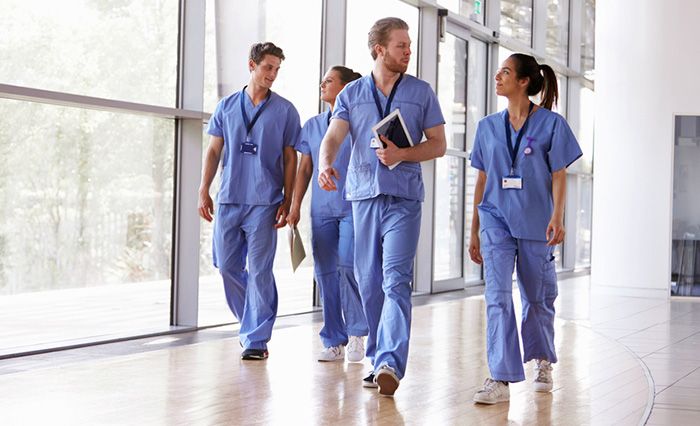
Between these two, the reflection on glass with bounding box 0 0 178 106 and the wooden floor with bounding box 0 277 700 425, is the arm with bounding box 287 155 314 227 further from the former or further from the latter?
the reflection on glass with bounding box 0 0 178 106

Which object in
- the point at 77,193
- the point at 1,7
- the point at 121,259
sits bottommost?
the point at 121,259

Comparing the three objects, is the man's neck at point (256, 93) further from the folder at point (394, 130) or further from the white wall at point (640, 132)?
the white wall at point (640, 132)

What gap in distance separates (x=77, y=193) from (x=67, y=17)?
936 millimetres

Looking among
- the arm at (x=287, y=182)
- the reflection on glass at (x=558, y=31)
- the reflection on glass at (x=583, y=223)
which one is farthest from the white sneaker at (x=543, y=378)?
the reflection on glass at (x=583, y=223)

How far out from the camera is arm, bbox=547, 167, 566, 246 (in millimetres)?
3106

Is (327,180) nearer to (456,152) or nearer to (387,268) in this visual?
(387,268)

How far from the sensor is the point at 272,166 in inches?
159

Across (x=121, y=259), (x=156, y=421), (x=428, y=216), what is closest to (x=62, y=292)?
(x=121, y=259)

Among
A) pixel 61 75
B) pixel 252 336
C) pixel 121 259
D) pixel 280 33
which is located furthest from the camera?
pixel 280 33

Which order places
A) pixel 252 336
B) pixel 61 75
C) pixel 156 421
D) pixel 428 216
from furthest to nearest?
pixel 428 216 < pixel 61 75 < pixel 252 336 < pixel 156 421

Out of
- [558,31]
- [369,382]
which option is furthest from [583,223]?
[369,382]

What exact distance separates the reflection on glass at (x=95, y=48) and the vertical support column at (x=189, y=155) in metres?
0.07

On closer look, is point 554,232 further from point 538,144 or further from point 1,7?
point 1,7

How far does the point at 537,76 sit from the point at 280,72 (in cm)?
312
